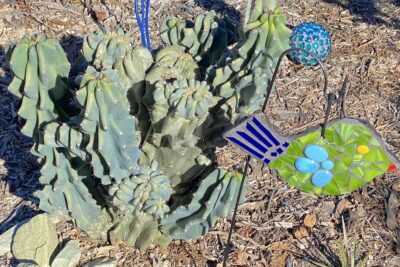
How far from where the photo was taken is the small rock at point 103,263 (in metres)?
2.74

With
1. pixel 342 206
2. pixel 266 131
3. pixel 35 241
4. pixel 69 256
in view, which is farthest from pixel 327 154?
pixel 35 241

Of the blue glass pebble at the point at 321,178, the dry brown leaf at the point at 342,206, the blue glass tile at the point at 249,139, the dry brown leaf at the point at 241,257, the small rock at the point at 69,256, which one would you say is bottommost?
the dry brown leaf at the point at 342,206

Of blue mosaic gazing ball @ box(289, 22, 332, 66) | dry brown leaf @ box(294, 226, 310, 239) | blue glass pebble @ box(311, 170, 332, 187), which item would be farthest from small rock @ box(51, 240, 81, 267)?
blue mosaic gazing ball @ box(289, 22, 332, 66)

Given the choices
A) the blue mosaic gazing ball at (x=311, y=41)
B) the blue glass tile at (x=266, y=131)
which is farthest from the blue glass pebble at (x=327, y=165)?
the blue mosaic gazing ball at (x=311, y=41)

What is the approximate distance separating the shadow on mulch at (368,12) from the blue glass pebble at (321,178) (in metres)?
2.30

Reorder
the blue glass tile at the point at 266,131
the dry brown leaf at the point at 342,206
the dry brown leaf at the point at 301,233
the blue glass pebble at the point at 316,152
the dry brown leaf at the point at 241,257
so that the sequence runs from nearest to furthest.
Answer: the blue glass tile at the point at 266,131
the blue glass pebble at the point at 316,152
the dry brown leaf at the point at 241,257
the dry brown leaf at the point at 301,233
the dry brown leaf at the point at 342,206

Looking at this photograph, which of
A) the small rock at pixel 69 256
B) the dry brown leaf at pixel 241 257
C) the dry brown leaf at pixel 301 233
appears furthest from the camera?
the dry brown leaf at pixel 301 233

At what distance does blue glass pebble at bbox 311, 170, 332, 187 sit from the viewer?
7.46 feet

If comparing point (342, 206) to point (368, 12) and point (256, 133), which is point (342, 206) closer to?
point (256, 133)

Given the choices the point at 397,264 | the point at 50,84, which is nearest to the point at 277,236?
the point at 397,264

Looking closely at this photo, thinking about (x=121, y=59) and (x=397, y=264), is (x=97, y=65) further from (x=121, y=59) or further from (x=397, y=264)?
(x=397, y=264)

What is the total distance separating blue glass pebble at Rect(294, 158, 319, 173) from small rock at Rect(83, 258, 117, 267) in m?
0.99

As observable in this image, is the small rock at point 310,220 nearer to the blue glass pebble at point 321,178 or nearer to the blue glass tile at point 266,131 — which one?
the blue glass pebble at point 321,178

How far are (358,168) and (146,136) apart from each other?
2.70 feet
